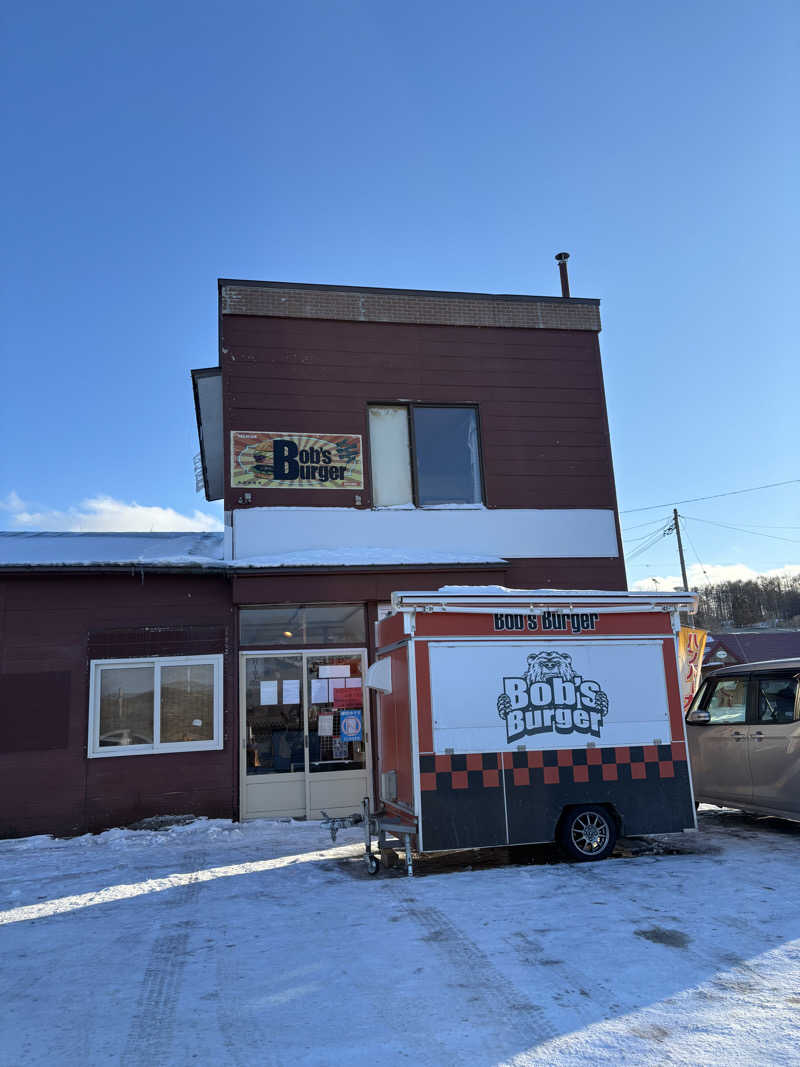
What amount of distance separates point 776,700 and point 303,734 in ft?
19.4

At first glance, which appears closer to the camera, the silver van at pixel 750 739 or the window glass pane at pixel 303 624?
the silver van at pixel 750 739

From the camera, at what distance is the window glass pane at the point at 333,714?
10.8 metres

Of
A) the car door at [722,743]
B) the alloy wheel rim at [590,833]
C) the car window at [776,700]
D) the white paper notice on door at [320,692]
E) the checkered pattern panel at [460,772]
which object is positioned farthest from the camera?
the white paper notice on door at [320,692]

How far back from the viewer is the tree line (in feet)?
221

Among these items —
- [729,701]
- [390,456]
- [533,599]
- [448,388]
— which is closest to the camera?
[533,599]

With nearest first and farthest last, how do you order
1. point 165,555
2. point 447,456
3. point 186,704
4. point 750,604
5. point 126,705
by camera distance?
1. point 126,705
2. point 186,704
3. point 165,555
4. point 447,456
5. point 750,604

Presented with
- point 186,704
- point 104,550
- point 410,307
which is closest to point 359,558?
point 186,704

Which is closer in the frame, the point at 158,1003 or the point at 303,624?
the point at 158,1003

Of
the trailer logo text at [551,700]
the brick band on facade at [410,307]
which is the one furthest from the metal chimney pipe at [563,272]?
the trailer logo text at [551,700]

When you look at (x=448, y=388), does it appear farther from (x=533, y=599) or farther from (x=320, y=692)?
(x=533, y=599)

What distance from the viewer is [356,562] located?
36.2 feet

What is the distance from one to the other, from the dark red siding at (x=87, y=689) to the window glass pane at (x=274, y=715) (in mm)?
299

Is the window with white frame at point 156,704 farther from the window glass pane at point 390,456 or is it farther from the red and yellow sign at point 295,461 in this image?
the window glass pane at point 390,456

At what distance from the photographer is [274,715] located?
1078 centimetres
